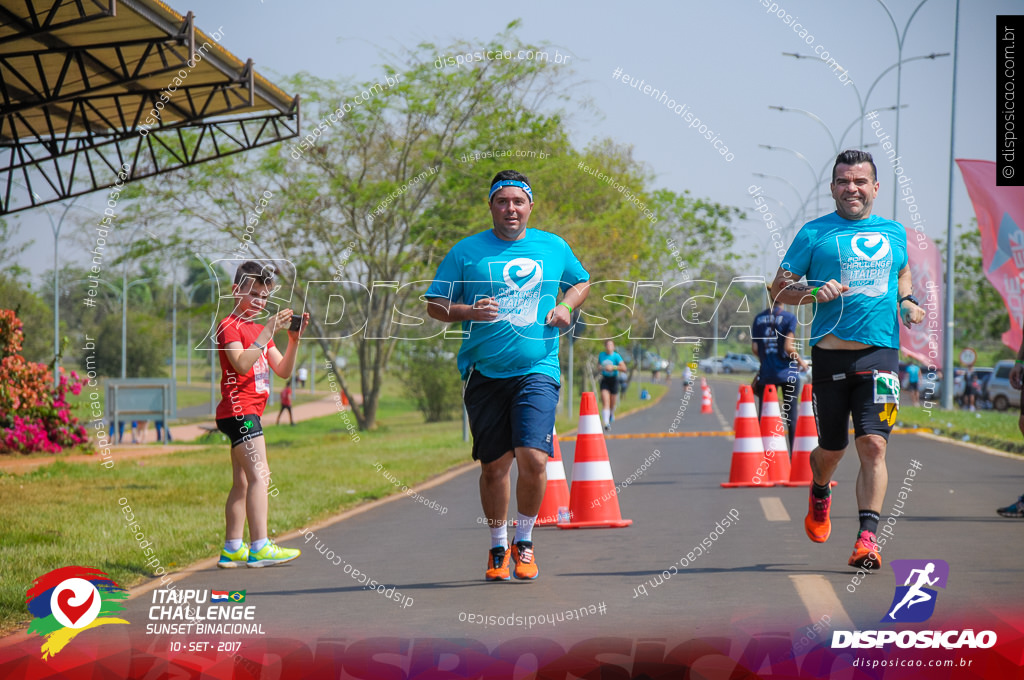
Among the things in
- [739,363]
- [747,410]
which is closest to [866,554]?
[747,410]

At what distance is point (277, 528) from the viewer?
9.40 meters

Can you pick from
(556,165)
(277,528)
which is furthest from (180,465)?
(556,165)

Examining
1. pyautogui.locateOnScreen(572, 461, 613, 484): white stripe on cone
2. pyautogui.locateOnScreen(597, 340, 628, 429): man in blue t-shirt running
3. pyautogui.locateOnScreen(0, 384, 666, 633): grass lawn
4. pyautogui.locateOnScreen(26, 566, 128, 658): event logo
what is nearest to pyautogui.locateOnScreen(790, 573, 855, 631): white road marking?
pyautogui.locateOnScreen(572, 461, 613, 484): white stripe on cone

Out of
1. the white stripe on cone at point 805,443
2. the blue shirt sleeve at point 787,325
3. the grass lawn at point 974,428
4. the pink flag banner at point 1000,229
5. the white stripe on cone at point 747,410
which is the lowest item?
the grass lawn at point 974,428

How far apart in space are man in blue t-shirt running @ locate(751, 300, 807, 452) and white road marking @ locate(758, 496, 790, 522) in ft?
5.54

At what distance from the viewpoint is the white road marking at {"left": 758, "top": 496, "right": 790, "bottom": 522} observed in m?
9.45

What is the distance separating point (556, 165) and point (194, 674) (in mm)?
19851

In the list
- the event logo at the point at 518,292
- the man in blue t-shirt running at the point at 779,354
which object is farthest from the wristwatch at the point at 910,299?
the man in blue t-shirt running at the point at 779,354

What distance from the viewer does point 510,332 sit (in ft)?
21.5

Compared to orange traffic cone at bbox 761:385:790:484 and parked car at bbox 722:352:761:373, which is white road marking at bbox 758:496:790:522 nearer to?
orange traffic cone at bbox 761:385:790:484

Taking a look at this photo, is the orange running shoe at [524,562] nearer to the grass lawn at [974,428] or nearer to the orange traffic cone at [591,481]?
the orange traffic cone at [591,481]

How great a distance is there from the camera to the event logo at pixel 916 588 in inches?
211

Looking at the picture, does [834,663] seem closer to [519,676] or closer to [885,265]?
[519,676]

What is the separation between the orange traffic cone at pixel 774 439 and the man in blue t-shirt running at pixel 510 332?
5.98m
